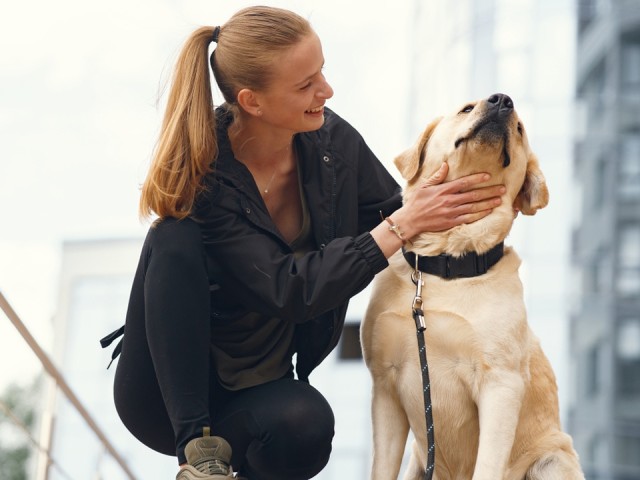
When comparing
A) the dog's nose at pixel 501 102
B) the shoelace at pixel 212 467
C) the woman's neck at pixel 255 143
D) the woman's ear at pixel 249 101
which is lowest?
the shoelace at pixel 212 467

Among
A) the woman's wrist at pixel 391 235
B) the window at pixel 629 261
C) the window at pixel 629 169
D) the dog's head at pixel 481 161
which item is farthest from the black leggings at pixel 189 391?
the window at pixel 629 169

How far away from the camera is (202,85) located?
9.27 ft

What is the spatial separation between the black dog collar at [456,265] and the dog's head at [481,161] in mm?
17

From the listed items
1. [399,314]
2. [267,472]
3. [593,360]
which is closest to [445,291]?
[399,314]

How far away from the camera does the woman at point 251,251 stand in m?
2.67

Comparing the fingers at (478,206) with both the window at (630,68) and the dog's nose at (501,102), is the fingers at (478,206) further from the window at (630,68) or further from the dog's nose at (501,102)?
the window at (630,68)

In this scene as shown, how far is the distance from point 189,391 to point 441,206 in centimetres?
79

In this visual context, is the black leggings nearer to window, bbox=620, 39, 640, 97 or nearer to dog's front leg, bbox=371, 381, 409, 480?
dog's front leg, bbox=371, 381, 409, 480

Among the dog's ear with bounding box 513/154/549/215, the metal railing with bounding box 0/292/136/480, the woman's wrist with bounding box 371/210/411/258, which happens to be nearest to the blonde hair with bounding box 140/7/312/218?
the woman's wrist with bounding box 371/210/411/258

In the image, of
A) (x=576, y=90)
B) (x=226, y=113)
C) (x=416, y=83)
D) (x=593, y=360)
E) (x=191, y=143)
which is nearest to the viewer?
(x=191, y=143)

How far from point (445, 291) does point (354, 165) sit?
1.34 feet

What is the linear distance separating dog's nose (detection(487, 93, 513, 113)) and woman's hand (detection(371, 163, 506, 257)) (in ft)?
0.58

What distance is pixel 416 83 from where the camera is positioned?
18.2 meters

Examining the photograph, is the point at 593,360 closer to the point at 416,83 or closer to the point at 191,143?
the point at 416,83
